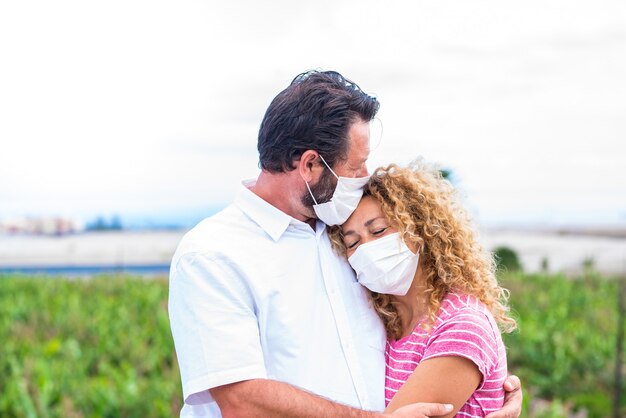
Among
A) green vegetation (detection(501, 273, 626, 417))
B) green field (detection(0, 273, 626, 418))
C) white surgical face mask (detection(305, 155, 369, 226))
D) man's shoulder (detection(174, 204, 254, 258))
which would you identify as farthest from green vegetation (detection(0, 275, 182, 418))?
white surgical face mask (detection(305, 155, 369, 226))

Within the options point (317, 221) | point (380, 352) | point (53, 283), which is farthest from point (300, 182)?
point (53, 283)

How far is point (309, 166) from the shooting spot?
2809 mm

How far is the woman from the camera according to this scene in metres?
2.57

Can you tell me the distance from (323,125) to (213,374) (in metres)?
0.93

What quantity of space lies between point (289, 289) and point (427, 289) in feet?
1.61

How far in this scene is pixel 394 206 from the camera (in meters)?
2.76

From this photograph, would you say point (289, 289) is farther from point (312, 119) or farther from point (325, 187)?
point (312, 119)

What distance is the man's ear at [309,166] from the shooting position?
2.79m

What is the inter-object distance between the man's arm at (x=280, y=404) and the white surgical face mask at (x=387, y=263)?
18.3 inches

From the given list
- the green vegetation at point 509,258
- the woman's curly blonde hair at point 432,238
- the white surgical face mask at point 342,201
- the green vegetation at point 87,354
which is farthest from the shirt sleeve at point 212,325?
the green vegetation at point 509,258

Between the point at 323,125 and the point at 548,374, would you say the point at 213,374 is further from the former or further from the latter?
the point at 548,374

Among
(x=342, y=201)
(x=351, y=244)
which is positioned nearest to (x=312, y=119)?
(x=342, y=201)

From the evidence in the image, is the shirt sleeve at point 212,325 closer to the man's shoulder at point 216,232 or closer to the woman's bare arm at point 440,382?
the man's shoulder at point 216,232

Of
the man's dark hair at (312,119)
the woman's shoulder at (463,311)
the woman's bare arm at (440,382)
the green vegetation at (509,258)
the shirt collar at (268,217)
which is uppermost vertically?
the man's dark hair at (312,119)
